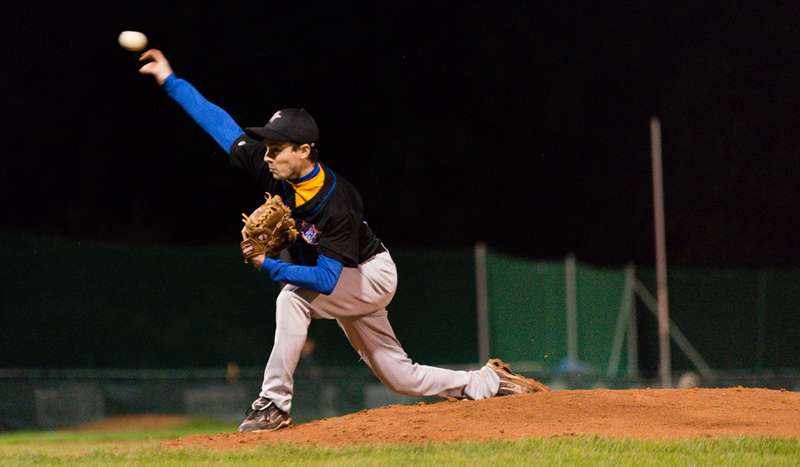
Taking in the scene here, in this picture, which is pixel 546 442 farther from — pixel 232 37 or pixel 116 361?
pixel 232 37

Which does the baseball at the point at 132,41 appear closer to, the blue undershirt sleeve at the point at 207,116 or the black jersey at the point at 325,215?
the blue undershirt sleeve at the point at 207,116

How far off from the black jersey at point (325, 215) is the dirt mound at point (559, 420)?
0.86 m

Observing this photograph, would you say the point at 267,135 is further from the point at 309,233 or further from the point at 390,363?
Result: the point at 390,363

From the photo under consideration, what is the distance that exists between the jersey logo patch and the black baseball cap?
411 mm

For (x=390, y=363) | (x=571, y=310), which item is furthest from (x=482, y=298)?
(x=390, y=363)

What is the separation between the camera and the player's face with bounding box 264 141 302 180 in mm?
4809

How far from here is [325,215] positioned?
4.80m

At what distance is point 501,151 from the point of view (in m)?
30.4

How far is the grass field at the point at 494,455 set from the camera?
13.0ft

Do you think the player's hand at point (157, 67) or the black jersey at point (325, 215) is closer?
the black jersey at point (325, 215)

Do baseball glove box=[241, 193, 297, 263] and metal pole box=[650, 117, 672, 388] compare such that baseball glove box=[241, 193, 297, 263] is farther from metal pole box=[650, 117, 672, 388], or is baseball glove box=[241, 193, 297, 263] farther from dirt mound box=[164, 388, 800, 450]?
metal pole box=[650, 117, 672, 388]

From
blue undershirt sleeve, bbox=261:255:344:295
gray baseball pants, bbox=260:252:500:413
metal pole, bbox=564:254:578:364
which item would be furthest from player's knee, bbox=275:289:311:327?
metal pole, bbox=564:254:578:364

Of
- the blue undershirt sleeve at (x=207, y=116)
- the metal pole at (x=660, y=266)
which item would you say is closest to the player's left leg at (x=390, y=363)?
the blue undershirt sleeve at (x=207, y=116)

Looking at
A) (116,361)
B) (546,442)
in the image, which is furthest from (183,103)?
(116,361)
